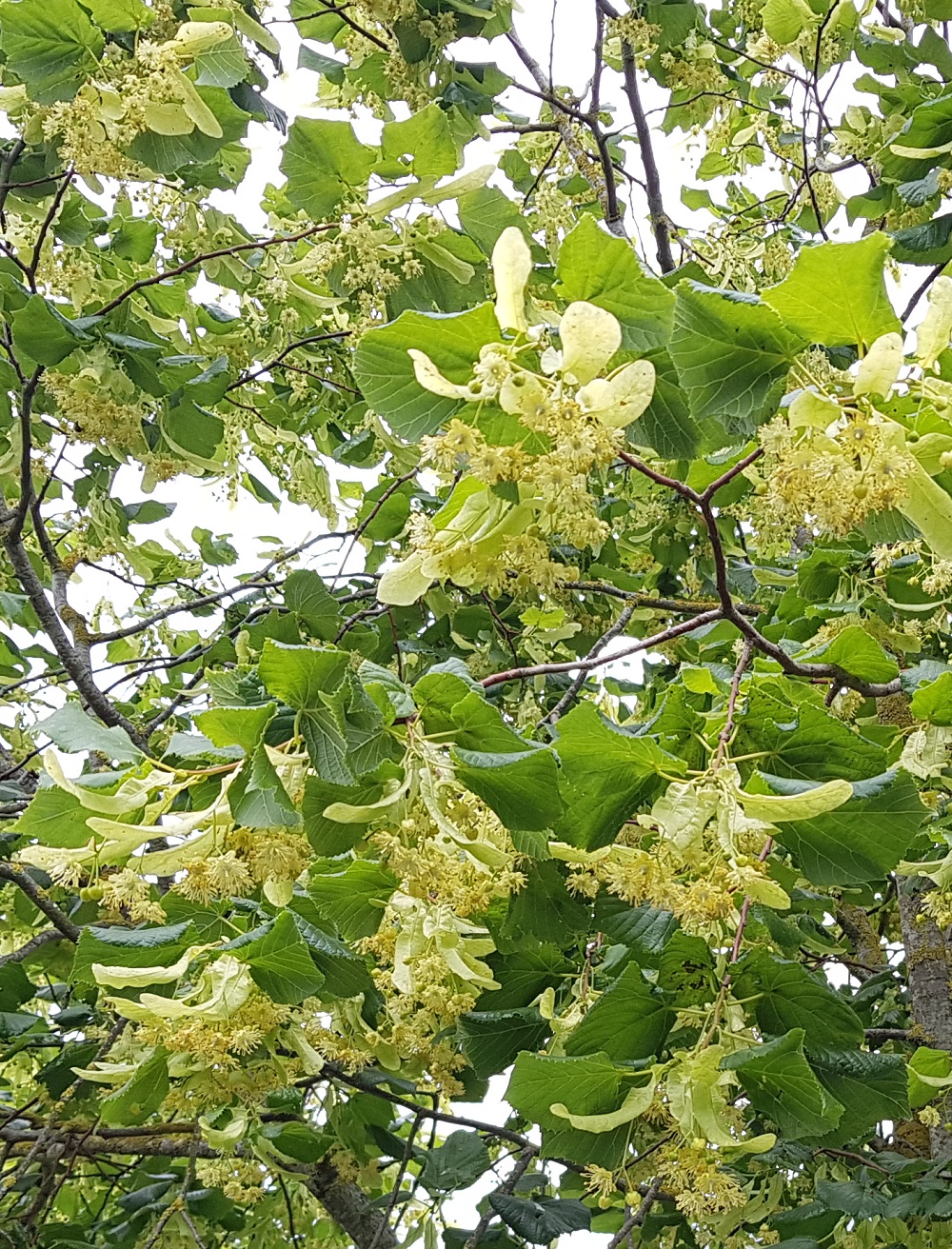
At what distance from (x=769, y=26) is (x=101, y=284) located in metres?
1.80

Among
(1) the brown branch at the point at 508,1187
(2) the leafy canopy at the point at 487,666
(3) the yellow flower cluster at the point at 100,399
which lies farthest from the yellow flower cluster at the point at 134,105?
(1) the brown branch at the point at 508,1187

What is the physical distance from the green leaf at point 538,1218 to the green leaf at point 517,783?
4.55ft

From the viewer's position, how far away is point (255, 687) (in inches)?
51.8

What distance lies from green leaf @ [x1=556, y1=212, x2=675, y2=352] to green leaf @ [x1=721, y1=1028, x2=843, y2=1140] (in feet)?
2.49

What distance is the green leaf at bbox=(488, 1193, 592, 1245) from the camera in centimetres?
226

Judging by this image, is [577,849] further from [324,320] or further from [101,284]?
[324,320]

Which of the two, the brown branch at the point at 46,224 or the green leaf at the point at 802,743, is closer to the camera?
the green leaf at the point at 802,743

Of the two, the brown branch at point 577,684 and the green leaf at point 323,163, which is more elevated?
the green leaf at point 323,163

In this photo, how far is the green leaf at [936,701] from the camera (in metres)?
1.46

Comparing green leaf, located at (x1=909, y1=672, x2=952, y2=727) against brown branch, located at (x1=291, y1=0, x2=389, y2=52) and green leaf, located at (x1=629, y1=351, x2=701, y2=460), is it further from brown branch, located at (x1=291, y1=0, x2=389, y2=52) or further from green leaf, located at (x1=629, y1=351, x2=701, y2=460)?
brown branch, located at (x1=291, y1=0, x2=389, y2=52)

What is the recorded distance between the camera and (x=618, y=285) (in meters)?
1.21

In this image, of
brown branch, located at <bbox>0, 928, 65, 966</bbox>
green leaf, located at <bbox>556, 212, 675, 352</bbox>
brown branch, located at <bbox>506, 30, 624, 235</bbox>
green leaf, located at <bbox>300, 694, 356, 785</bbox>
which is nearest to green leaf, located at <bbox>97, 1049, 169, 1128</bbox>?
green leaf, located at <bbox>300, 694, 356, 785</bbox>

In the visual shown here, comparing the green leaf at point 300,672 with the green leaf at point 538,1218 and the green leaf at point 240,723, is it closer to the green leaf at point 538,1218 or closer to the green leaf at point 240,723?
the green leaf at point 240,723

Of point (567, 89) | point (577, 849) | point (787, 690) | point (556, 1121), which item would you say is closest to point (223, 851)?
point (577, 849)
